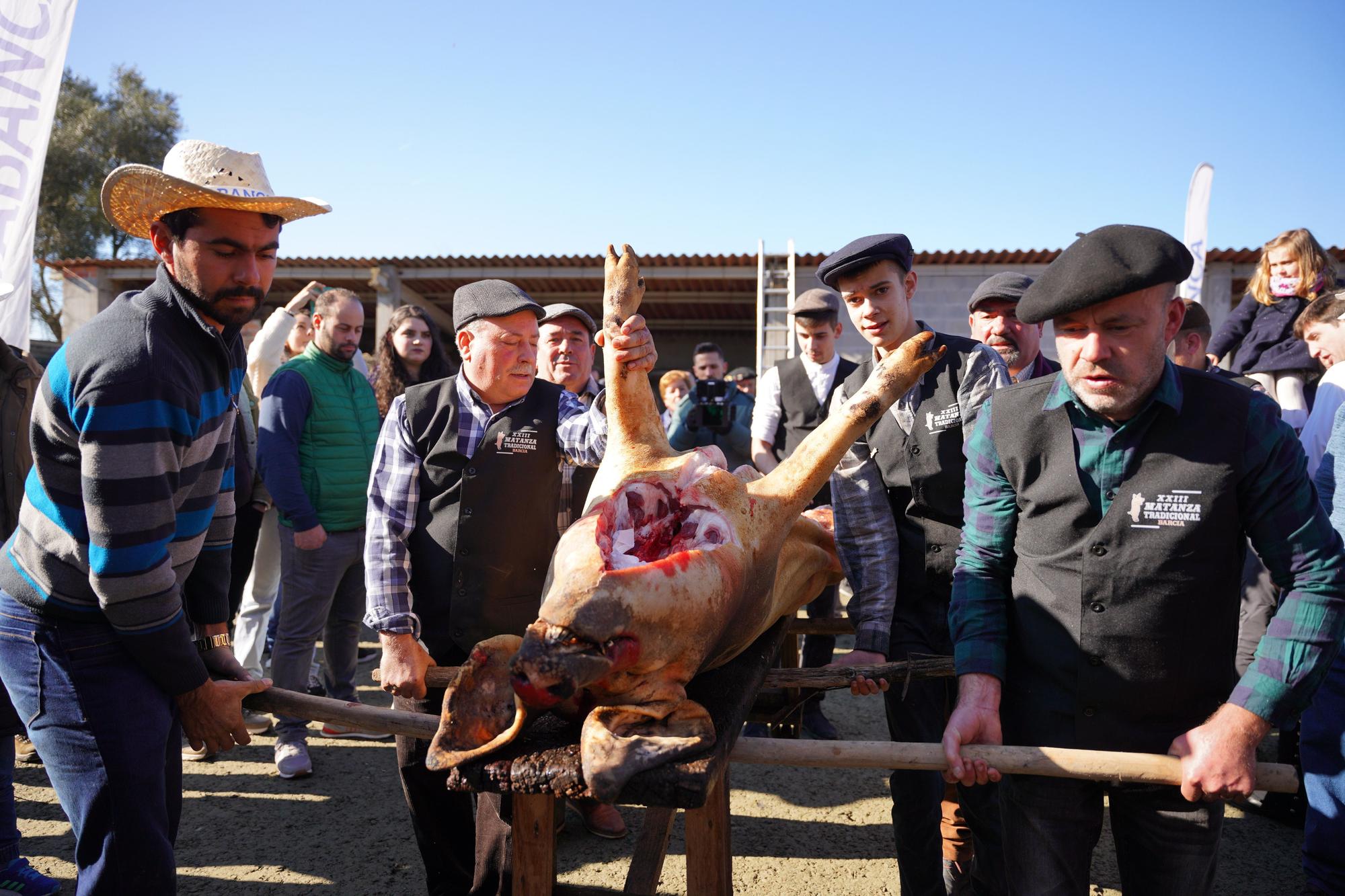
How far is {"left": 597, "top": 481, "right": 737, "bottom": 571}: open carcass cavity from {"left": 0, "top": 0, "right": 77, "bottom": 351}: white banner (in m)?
4.15

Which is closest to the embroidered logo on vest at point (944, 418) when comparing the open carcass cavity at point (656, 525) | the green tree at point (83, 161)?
the open carcass cavity at point (656, 525)

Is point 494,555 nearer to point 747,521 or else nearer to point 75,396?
point 747,521

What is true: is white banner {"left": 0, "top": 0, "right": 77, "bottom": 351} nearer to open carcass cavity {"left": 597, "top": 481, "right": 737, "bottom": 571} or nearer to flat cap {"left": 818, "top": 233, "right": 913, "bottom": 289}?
open carcass cavity {"left": 597, "top": 481, "right": 737, "bottom": 571}

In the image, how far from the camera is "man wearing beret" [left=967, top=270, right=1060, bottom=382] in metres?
3.68

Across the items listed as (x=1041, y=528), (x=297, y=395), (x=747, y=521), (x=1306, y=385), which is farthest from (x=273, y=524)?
(x=1306, y=385)

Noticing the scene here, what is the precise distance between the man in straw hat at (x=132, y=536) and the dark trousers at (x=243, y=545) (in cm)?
269

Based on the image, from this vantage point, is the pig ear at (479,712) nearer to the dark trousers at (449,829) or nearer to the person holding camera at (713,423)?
the dark trousers at (449,829)

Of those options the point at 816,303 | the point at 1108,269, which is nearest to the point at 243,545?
the point at 816,303

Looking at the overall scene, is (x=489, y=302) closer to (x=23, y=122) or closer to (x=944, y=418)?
(x=944, y=418)

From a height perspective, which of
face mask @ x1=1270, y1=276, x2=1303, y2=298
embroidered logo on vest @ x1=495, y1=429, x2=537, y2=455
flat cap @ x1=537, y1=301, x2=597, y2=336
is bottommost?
embroidered logo on vest @ x1=495, y1=429, x2=537, y2=455

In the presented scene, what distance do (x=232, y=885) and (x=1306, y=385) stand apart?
6.31 m

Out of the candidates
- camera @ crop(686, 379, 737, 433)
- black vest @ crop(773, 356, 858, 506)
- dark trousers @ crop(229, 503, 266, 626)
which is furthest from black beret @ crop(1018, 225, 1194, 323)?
dark trousers @ crop(229, 503, 266, 626)

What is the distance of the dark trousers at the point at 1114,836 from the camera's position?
6.35 ft

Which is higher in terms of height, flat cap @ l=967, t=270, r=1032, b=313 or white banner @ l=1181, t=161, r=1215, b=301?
white banner @ l=1181, t=161, r=1215, b=301
